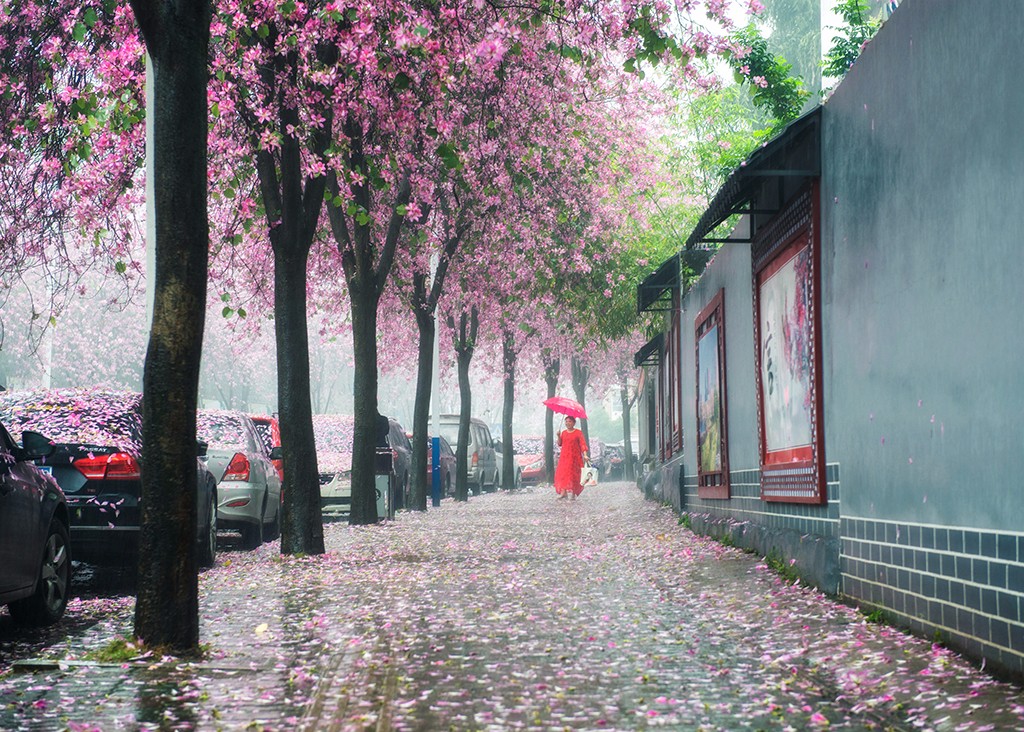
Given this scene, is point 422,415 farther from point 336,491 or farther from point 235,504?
point 235,504

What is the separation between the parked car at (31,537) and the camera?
8.84 metres

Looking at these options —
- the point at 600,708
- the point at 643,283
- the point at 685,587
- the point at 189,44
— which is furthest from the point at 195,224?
the point at 643,283

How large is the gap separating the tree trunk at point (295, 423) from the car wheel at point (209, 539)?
1.45m

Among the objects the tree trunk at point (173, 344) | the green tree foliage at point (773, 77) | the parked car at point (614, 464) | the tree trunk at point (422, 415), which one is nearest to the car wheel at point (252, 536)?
the tree trunk at point (173, 344)

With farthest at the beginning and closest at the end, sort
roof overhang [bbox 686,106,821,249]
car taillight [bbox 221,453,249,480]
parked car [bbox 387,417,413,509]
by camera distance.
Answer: parked car [bbox 387,417,413,509] < car taillight [bbox 221,453,249,480] < roof overhang [bbox 686,106,821,249]

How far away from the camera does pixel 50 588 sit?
9781 millimetres

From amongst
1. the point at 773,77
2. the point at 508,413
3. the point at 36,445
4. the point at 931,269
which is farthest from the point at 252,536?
the point at 508,413

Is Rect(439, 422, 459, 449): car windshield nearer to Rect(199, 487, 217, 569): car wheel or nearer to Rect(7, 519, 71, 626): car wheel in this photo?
Rect(199, 487, 217, 569): car wheel

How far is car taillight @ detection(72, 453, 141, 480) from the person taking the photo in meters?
11.8

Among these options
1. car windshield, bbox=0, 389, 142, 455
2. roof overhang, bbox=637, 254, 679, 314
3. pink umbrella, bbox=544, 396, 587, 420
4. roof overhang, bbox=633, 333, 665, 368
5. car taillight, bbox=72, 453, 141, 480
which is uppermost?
roof overhang, bbox=637, 254, 679, 314

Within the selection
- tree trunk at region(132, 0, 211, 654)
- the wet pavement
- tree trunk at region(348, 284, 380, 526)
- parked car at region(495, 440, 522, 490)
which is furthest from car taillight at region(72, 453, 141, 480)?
parked car at region(495, 440, 522, 490)

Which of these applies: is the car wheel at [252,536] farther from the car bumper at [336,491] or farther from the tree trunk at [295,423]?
the car bumper at [336,491]

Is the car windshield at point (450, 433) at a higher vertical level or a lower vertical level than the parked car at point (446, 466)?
higher

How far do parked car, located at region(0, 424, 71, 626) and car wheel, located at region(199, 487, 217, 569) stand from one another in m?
3.83
